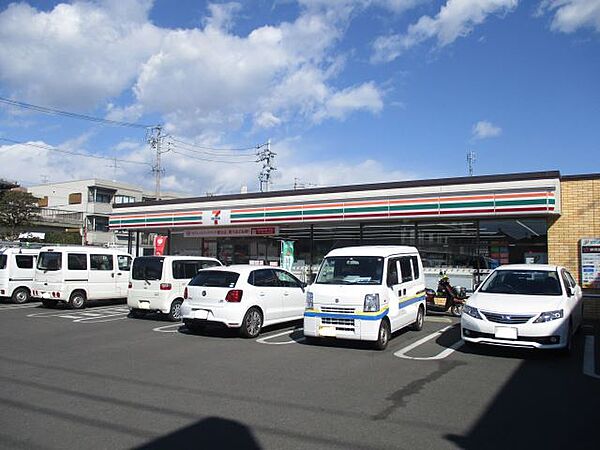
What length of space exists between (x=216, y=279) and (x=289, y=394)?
5.43 metres

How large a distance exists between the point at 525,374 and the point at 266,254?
13875 millimetres

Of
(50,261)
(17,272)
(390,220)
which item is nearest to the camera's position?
(50,261)

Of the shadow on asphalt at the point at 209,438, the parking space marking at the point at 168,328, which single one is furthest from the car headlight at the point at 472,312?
the parking space marking at the point at 168,328

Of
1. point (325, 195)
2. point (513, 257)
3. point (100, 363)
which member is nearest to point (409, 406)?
point (100, 363)

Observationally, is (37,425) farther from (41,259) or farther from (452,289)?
(41,259)

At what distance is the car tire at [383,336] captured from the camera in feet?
32.3

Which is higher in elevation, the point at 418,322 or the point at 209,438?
the point at 418,322

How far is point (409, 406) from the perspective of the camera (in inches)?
245

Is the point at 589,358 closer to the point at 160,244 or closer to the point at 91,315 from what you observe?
the point at 91,315

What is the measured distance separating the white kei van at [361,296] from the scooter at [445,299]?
3.72 metres

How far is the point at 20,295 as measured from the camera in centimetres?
1964

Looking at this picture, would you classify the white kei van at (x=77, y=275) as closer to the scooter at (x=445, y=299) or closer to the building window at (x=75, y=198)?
the scooter at (x=445, y=299)

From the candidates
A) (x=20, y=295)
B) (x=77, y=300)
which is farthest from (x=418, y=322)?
(x=20, y=295)

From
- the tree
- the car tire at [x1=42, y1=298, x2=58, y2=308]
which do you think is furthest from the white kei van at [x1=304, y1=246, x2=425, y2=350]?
the tree
